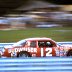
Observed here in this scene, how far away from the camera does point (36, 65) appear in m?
1.90

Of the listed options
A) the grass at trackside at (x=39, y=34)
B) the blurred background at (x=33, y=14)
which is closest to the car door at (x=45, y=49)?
the grass at trackside at (x=39, y=34)

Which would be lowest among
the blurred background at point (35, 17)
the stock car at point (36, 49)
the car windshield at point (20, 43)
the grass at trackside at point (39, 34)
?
the stock car at point (36, 49)

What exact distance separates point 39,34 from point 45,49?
0.20 metres

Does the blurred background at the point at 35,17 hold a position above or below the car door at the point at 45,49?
above

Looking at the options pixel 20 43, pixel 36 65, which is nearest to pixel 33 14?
pixel 20 43

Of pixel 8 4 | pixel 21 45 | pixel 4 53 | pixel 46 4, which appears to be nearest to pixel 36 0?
pixel 46 4

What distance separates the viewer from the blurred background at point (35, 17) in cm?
208

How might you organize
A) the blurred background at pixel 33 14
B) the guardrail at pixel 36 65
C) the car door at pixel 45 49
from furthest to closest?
the car door at pixel 45 49 < the blurred background at pixel 33 14 < the guardrail at pixel 36 65

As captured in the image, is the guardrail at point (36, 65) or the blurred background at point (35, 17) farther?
the blurred background at point (35, 17)

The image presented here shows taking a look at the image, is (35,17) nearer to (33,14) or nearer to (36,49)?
(33,14)

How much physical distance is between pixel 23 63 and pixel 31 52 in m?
0.37

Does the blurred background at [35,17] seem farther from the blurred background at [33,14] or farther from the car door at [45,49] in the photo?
the car door at [45,49]

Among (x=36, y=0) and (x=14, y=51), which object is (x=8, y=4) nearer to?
(x=36, y=0)

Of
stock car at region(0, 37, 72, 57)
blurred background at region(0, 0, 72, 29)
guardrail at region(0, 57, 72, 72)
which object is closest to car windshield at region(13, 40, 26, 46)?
stock car at region(0, 37, 72, 57)
